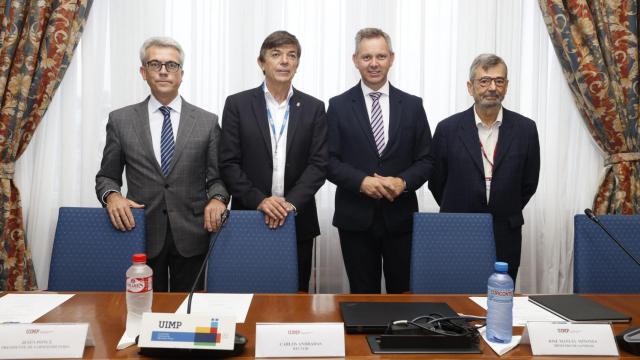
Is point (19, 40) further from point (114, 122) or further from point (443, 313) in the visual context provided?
point (443, 313)

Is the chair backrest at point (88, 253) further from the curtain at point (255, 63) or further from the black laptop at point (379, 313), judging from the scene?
the curtain at point (255, 63)

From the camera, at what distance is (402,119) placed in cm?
254

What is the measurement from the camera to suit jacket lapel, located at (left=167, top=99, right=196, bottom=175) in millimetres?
2365

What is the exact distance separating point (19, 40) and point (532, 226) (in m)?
3.48

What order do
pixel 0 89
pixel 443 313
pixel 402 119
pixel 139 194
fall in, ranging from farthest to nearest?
pixel 0 89, pixel 402 119, pixel 139 194, pixel 443 313

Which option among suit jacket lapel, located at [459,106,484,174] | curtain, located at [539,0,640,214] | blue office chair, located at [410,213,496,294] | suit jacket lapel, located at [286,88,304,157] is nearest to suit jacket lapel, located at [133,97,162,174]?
suit jacket lapel, located at [286,88,304,157]

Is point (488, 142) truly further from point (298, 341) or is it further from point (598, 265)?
point (298, 341)

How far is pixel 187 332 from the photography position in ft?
3.76

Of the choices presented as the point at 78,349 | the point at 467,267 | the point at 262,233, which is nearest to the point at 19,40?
the point at 262,233

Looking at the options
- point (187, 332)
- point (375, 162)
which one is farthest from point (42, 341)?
point (375, 162)

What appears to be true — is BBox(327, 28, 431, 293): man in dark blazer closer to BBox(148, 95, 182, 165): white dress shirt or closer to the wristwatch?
the wristwatch

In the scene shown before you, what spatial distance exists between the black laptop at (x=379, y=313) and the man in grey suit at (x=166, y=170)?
3.34ft

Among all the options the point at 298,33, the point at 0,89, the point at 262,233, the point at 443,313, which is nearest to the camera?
the point at 443,313

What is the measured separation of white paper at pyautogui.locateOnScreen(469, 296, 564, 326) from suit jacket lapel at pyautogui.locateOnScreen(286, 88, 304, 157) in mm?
1136
